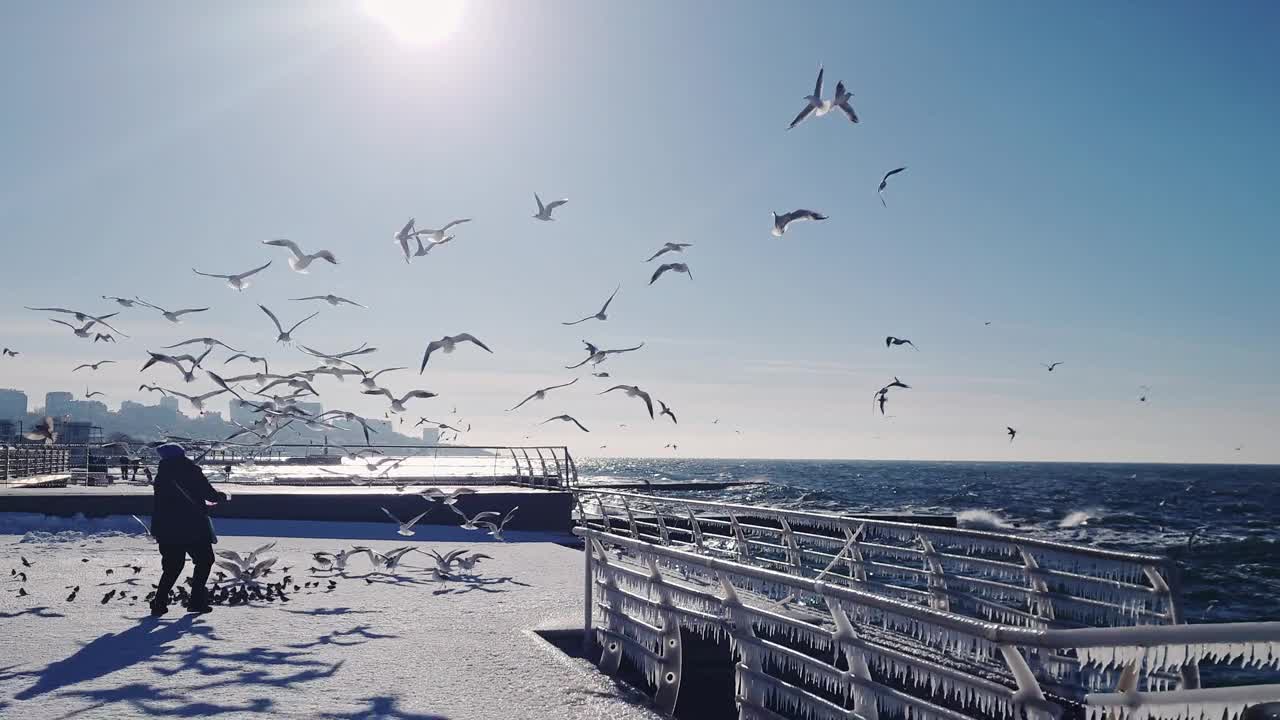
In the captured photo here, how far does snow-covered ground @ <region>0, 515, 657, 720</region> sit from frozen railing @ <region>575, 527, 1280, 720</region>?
23.1 inches

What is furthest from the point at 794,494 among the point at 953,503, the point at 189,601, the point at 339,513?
the point at 189,601

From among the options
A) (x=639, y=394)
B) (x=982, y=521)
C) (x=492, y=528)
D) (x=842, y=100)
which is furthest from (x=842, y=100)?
(x=982, y=521)

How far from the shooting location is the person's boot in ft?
34.8

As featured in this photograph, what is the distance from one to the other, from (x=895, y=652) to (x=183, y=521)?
8.36 meters

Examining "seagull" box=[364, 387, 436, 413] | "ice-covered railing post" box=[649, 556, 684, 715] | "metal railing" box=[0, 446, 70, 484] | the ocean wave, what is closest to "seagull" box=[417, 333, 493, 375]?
"seagull" box=[364, 387, 436, 413]

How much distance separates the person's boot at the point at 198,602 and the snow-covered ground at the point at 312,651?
15 cm

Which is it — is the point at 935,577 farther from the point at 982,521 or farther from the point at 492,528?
the point at 982,521

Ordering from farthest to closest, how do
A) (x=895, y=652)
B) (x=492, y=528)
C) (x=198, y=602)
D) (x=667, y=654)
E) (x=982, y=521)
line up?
(x=982, y=521), (x=492, y=528), (x=198, y=602), (x=667, y=654), (x=895, y=652)

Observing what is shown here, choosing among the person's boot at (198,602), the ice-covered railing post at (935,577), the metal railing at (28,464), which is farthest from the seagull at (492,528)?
the metal railing at (28,464)

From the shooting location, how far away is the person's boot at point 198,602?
34.8 feet

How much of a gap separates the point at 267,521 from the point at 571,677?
16300mm

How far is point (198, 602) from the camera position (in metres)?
10.6

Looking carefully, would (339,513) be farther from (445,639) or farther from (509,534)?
(445,639)

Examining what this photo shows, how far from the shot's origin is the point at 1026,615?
7508 mm
